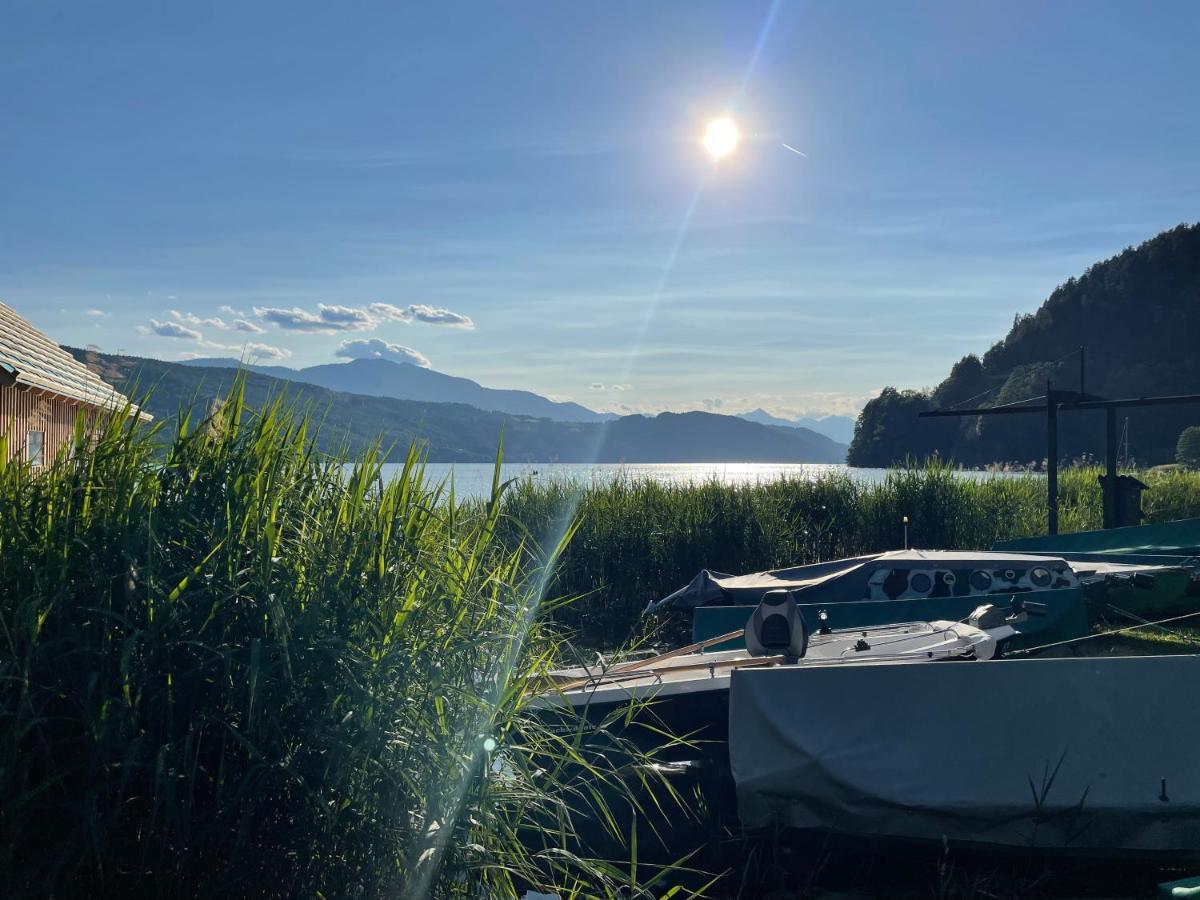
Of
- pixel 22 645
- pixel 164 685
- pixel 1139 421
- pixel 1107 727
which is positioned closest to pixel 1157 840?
pixel 1107 727

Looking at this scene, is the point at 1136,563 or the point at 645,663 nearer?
the point at 645,663

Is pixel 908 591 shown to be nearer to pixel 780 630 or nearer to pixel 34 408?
pixel 780 630

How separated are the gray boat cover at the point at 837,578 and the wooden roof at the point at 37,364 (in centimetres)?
947

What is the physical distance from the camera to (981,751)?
5.57m

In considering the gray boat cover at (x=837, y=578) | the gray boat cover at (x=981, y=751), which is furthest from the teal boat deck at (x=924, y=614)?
the gray boat cover at (x=981, y=751)

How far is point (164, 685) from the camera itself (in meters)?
3.21

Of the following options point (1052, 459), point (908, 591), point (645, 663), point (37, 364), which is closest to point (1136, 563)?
point (908, 591)

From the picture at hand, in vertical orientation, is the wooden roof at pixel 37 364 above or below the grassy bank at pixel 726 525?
above

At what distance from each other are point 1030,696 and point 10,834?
4803mm

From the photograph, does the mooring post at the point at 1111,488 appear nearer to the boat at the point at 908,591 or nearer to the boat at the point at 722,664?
the boat at the point at 908,591

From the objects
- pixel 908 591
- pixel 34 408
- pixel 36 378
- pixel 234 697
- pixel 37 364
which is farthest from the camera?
pixel 37 364

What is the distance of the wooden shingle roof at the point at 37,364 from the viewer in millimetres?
17844

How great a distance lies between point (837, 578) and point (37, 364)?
17.3 m

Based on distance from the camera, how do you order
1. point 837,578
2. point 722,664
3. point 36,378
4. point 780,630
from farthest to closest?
point 36,378 < point 837,578 < point 722,664 < point 780,630
